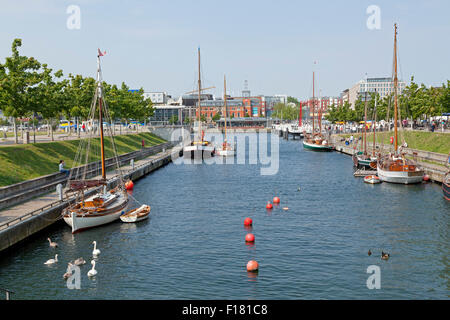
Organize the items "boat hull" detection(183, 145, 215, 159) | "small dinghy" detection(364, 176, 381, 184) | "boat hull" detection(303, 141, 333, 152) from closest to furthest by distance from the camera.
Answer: "small dinghy" detection(364, 176, 381, 184) < "boat hull" detection(183, 145, 215, 159) < "boat hull" detection(303, 141, 333, 152)

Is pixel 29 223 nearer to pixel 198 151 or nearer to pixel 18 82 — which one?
pixel 18 82

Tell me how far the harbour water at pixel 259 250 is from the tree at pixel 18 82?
19764mm

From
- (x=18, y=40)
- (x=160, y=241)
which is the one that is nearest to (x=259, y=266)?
(x=160, y=241)

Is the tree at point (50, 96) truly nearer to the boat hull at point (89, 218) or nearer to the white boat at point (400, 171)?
the boat hull at point (89, 218)

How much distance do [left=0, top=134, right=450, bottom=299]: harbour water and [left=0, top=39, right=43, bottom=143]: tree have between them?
19.8 m

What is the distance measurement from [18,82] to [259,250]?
3953 cm

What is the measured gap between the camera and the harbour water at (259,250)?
89.0ft

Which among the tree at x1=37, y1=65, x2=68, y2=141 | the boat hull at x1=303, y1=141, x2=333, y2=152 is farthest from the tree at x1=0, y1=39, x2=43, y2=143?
the boat hull at x1=303, y1=141, x2=333, y2=152

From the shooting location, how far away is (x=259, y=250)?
34406 millimetres

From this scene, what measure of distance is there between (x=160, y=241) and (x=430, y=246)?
70.7 ft

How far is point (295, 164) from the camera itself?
309ft

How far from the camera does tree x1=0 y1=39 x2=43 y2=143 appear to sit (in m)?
55.2

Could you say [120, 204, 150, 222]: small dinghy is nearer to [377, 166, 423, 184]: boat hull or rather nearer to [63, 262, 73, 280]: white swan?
[63, 262, 73, 280]: white swan

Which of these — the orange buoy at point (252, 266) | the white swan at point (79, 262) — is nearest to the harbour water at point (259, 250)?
the orange buoy at point (252, 266)
